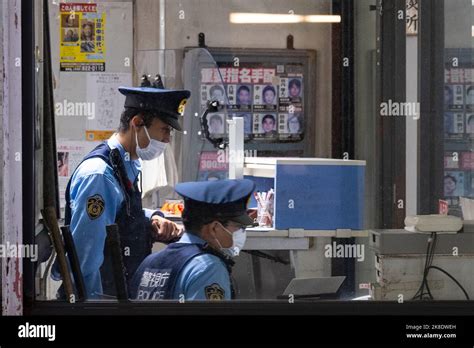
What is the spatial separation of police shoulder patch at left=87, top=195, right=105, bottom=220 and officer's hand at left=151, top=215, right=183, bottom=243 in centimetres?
22

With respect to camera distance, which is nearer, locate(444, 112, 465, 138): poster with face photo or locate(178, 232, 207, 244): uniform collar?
locate(178, 232, 207, 244): uniform collar

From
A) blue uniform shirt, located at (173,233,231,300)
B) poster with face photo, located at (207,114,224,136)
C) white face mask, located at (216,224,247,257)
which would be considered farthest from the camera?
poster with face photo, located at (207,114,224,136)

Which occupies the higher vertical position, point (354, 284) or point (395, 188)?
point (395, 188)

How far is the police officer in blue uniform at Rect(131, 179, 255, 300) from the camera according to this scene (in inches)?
169

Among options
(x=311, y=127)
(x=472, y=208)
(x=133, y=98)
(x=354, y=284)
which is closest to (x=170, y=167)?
(x=133, y=98)

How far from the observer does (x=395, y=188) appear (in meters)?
4.60

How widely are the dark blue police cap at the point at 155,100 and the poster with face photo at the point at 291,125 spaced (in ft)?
1.40

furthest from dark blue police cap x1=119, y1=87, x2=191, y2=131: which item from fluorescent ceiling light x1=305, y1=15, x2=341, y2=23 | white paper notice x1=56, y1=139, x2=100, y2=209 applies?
fluorescent ceiling light x1=305, y1=15, x2=341, y2=23

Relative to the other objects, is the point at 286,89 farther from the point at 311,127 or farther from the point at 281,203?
the point at 281,203

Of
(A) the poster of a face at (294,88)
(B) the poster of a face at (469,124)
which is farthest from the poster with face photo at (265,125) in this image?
(B) the poster of a face at (469,124)

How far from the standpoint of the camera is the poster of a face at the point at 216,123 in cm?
450

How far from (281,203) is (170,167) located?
19.3 inches

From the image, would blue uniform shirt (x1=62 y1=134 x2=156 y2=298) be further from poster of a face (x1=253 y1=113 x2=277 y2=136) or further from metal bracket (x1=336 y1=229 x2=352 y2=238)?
metal bracket (x1=336 y1=229 x2=352 y2=238)
